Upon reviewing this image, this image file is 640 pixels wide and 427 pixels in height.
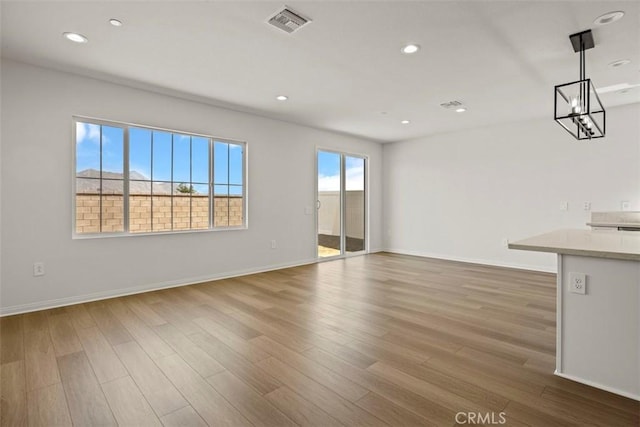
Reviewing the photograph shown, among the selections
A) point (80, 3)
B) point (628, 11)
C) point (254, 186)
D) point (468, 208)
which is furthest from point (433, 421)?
point (468, 208)

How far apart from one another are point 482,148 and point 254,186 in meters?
4.37

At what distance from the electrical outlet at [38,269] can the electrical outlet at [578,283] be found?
483cm

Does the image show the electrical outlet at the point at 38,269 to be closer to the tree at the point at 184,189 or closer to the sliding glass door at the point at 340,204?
the tree at the point at 184,189

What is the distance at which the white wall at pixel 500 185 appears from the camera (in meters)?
4.80

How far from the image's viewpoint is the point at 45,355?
2395 mm

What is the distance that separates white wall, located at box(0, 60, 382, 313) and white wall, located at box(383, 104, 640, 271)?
3057mm

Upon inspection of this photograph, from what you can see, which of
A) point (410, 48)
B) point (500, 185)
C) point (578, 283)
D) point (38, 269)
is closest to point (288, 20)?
point (410, 48)

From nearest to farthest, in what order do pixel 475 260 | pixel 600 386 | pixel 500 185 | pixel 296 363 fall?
pixel 600 386 < pixel 296 363 < pixel 500 185 < pixel 475 260

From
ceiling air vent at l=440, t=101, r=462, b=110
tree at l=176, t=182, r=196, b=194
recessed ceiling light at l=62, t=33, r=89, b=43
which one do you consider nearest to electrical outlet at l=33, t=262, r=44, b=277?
tree at l=176, t=182, r=196, b=194

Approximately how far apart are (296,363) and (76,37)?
3340 millimetres

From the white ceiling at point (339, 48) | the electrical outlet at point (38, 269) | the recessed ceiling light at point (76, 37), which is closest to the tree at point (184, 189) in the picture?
the white ceiling at point (339, 48)

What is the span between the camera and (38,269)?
3391 mm

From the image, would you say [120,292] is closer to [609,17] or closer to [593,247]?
[593,247]

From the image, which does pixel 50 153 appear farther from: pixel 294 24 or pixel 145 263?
pixel 294 24
